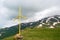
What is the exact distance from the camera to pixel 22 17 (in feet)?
108

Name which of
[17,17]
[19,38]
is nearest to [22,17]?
[17,17]

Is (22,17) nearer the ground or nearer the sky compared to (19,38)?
nearer the sky

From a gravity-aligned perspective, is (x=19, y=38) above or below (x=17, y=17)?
below

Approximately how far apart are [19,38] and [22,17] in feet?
10.4

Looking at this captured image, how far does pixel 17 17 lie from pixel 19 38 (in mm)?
3128

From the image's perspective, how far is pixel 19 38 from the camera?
31094 millimetres

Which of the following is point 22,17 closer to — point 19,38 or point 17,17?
point 17,17

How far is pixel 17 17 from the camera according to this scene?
32.8 metres
